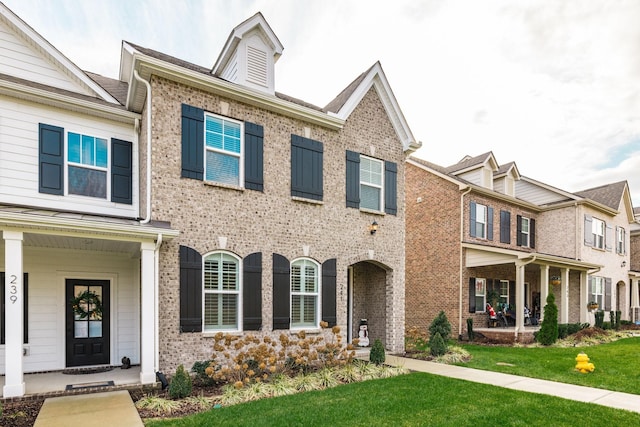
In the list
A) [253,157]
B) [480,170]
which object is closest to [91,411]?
[253,157]

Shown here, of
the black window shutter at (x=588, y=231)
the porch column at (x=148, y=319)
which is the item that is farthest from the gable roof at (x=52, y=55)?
the black window shutter at (x=588, y=231)

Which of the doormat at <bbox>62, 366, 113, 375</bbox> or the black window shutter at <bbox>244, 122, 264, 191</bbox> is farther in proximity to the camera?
the black window shutter at <bbox>244, 122, 264, 191</bbox>

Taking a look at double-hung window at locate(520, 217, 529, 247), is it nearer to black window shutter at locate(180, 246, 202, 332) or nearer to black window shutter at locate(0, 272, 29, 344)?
black window shutter at locate(180, 246, 202, 332)

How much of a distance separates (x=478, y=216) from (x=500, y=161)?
4.47 m

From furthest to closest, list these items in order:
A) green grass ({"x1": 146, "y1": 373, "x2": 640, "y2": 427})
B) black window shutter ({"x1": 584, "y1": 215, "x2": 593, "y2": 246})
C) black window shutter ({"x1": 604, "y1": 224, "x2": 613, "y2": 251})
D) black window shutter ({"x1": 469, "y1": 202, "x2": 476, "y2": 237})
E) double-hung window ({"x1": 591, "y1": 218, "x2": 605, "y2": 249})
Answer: black window shutter ({"x1": 604, "y1": 224, "x2": 613, "y2": 251}), double-hung window ({"x1": 591, "y1": 218, "x2": 605, "y2": 249}), black window shutter ({"x1": 584, "y1": 215, "x2": 593, "y2": 246}), black window shutter ({"x1": 469, "y1": 202, "x2": 476, "y2": 237}), green grass ({"x1": 146, "y1": 373, "x2": 640, "y2": 427})

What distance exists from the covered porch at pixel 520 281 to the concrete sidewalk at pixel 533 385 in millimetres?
6959

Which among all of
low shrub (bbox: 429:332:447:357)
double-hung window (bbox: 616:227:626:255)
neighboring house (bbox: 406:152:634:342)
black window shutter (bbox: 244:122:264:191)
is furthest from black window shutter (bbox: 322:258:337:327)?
double-hung window (bbox: 616:227:626:255)

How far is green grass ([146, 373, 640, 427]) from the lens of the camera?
20.6 feet

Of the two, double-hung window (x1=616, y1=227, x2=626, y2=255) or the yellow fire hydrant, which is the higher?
double-hung window (x1=616, y1=227, x2=626, y2=255)

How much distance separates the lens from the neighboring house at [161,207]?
853 cm

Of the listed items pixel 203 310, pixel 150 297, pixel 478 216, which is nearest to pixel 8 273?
pixel 150 297

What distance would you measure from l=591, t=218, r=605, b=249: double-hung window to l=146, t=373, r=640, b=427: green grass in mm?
19483

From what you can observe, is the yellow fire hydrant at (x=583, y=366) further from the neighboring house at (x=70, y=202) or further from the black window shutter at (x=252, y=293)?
the neighboring house at (x=70, y=202)

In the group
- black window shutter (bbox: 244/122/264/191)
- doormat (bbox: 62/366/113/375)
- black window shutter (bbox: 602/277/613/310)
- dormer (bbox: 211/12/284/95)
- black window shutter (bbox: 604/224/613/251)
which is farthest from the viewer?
black window shutter (bbox: 604/224/613/251)
